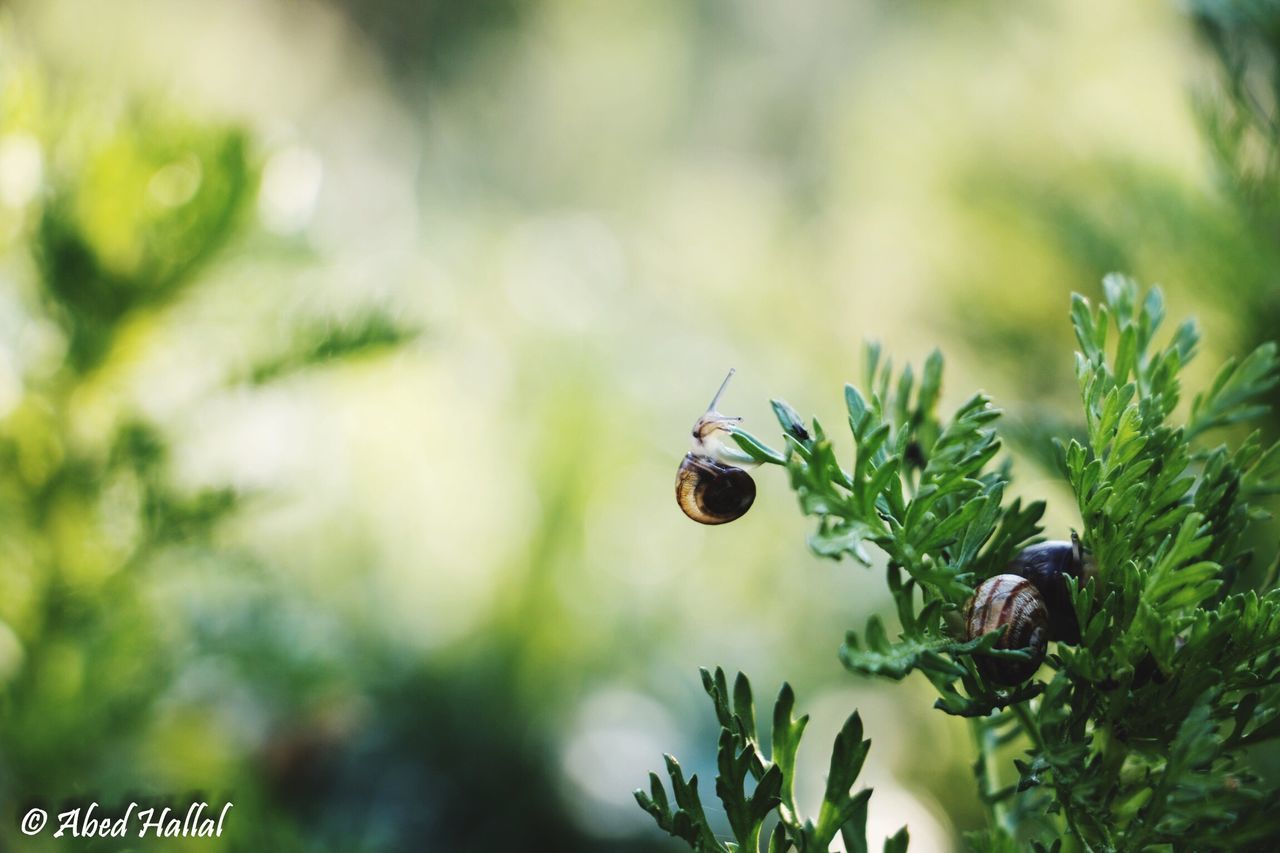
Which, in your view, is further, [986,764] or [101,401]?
[101,401]

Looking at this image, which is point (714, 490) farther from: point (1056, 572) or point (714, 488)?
point (1056, 572)

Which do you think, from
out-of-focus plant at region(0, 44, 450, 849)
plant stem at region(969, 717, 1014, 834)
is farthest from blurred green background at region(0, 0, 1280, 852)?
plant stem at region(969, 717, 1014, 834)

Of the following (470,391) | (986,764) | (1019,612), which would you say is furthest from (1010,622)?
(470,391)

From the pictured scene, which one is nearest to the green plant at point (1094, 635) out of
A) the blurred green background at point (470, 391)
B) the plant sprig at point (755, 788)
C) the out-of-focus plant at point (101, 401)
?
the plant sprig at point (755, 788)

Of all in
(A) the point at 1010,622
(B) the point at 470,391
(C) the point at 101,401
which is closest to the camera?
(A) the point at 1010,622

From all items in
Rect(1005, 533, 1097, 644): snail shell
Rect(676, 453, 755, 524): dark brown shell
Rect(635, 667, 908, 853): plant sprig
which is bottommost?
Rect(635, 667, 908, 853): plant sprig

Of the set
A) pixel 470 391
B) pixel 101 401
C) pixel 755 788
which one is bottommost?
pixel 755 788

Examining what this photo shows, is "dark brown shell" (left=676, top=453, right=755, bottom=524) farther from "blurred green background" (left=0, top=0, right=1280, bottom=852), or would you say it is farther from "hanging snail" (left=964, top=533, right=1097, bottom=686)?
"blurred green background" (left=0, top=0, right=1280, bottom=852)
